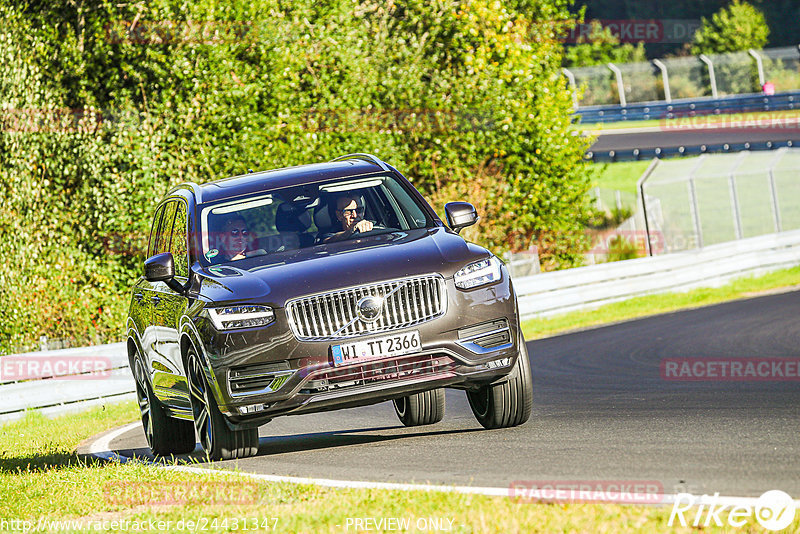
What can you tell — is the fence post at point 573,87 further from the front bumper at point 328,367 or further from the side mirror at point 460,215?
the front bumper at point 328,367

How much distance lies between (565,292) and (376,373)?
1438 centimetres

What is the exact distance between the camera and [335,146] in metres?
26.2

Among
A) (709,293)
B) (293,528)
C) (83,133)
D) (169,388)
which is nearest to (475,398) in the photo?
(169,388)

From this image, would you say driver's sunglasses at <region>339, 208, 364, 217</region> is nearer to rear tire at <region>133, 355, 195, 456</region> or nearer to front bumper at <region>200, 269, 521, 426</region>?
front bumper at <region>200, 269, 521, 426</region>

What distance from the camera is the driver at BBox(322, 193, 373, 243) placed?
29.6ft

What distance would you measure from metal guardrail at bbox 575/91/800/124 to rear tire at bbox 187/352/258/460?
1742 inches

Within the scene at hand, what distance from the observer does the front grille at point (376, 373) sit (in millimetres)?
7836

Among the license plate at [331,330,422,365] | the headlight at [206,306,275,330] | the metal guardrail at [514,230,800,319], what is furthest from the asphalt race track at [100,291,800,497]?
the metal guardrail at [514,230,800,319]

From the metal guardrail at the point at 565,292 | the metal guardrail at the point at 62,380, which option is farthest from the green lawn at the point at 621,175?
the metal guardrail at the point at 62,380

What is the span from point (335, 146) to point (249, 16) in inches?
124

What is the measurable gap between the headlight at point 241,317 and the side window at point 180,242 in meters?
1.18

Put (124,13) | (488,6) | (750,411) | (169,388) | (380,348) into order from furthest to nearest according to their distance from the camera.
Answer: (488,6), (124,13), (169,388), (750,411), (380,348)

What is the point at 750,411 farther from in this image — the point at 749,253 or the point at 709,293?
the point at 749,253

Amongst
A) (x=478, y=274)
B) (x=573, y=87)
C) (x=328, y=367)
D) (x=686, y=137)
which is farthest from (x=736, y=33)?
(x=328, y=367)
